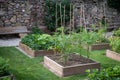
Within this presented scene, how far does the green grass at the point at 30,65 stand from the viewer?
6.54 meters

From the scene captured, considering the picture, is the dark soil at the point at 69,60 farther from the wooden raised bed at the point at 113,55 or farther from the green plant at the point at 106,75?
the green plant at the point at 106,75

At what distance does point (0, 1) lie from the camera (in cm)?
1162

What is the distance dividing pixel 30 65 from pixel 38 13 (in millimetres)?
5267

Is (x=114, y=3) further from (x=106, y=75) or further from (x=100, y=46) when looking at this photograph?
(x=106, y=75)

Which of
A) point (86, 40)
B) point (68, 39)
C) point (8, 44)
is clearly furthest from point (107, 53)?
point (8, 44)

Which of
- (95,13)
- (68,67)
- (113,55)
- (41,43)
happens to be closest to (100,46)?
(113,55)

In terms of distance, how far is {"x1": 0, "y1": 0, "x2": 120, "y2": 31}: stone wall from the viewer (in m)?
11.9

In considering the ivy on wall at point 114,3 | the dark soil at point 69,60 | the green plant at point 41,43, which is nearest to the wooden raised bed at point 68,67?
the dark soil at point 69,60

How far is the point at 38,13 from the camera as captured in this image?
12414 mm

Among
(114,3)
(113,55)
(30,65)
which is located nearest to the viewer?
(30,65)

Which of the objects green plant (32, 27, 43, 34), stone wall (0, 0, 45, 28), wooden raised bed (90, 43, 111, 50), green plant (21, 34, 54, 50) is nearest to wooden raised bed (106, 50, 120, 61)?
wooden raised bed (90, 43, 111, 50)

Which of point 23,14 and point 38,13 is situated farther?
point 38,13

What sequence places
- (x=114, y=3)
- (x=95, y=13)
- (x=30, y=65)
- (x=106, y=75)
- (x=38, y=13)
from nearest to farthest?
1. (x=106, y=75)
2. (x=30, y=65)
3. (x=38, y=13)
4. (x=95, y=13)
5. (x=114, y=3)

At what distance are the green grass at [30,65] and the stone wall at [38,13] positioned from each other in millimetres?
2705
